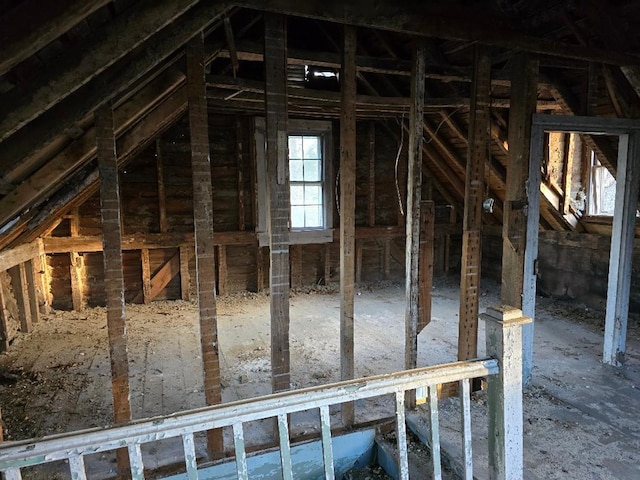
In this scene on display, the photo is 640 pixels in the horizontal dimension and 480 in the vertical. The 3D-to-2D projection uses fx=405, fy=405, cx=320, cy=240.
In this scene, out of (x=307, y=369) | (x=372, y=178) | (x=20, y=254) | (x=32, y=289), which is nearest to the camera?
(x=307, y=369)

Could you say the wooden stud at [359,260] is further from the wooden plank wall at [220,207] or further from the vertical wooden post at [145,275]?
the vertical wooden post at [145,275]

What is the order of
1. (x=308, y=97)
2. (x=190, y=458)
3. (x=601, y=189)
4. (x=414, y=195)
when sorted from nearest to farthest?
→ (x=190, y=458) → (x=414, y=195) → (x=308, y=97) → (x=601, y=189)

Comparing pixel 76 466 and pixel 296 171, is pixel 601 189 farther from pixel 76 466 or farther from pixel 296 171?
pixel 76 466

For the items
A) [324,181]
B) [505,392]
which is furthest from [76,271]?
[505,392]

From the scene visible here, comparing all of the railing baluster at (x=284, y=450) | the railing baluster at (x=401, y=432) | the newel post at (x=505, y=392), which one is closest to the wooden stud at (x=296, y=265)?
the newel post at (x=505, y=392)

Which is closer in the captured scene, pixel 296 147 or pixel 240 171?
pixel 240 171

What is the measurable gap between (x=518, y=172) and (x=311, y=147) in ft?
11.9

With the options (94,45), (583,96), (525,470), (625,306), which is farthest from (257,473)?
(583,96)

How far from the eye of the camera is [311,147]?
19.6 ft

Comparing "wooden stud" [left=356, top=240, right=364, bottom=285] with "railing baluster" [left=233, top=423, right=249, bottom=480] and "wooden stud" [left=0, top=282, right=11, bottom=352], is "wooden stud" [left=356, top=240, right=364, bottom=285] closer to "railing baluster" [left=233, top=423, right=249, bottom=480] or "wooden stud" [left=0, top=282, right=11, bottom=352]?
"wooden stud" [left=0, top=282, right=11, bottom=352]

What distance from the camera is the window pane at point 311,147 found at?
5934 mm

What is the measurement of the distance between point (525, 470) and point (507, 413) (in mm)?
882

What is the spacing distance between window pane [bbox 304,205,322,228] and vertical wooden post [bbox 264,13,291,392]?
3.93 meters

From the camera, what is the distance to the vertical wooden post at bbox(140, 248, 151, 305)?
17.8 ft
